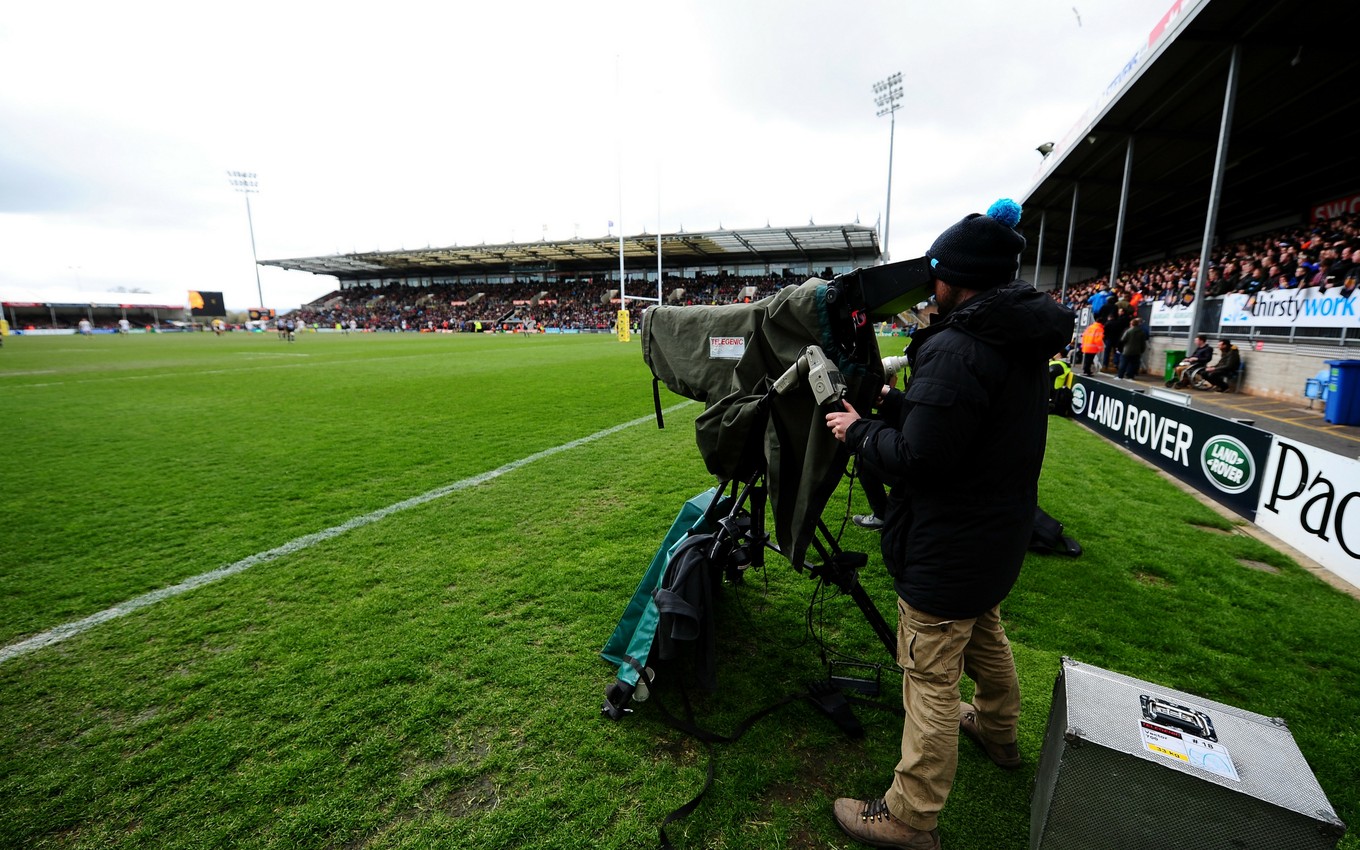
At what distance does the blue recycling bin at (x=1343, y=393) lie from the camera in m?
8.01

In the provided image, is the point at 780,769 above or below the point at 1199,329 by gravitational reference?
below

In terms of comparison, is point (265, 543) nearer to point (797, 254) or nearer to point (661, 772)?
point (661, 772)

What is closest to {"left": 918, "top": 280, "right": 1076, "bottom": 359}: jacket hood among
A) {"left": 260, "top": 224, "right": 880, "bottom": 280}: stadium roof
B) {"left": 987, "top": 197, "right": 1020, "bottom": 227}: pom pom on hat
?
{"left": 987, "top": 197, "right": 1020, "bottom": 227}: pom pom on hat

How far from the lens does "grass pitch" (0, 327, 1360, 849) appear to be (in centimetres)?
196

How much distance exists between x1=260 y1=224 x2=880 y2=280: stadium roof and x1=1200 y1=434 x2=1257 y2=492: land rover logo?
124 feet

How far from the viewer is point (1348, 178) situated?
17.6m

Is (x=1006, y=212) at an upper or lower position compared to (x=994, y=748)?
upper

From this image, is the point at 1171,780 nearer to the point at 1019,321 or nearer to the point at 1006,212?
the point at 1019,321

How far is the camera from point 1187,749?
1480 mm

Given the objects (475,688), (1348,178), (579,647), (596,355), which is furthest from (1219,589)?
(1348,178)

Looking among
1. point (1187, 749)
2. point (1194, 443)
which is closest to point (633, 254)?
point (1194, 443)

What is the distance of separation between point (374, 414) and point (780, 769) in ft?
30.0

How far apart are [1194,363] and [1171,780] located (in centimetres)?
1484

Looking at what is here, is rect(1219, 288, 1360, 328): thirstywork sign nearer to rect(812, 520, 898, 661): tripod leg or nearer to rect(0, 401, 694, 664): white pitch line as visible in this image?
rect(812, 520, 898, 661): tripod leg
